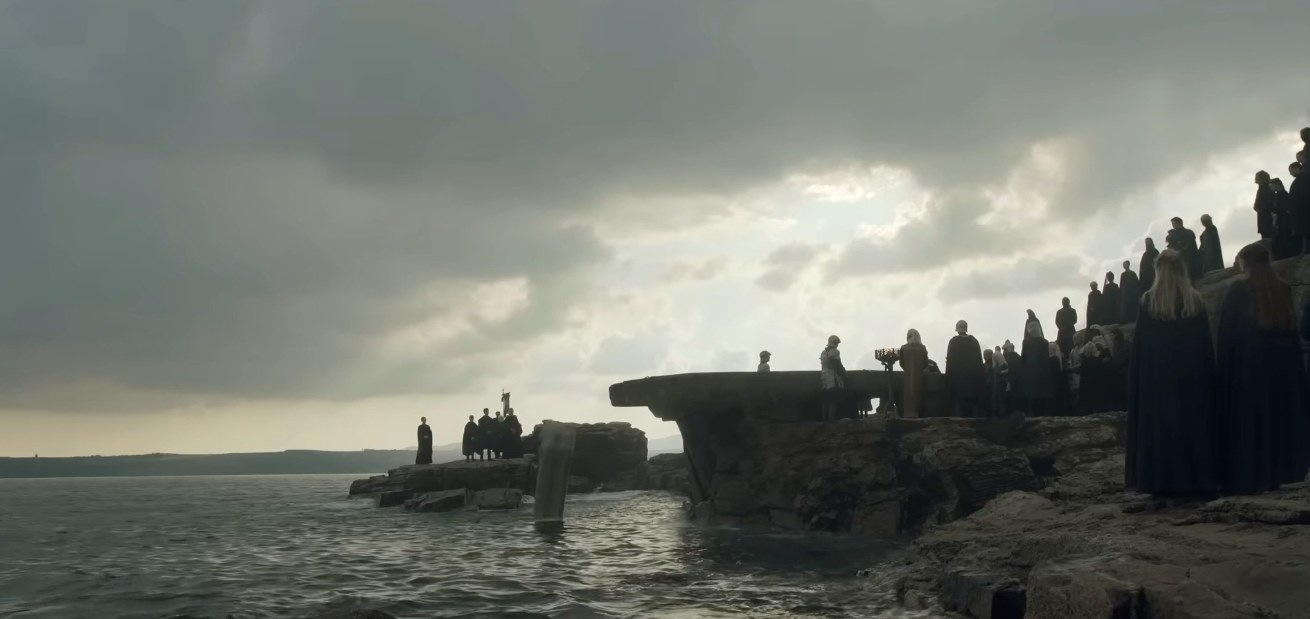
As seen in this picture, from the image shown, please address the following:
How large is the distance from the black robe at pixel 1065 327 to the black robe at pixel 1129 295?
3.49 feet

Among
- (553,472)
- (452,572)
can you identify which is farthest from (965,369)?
(553,472)

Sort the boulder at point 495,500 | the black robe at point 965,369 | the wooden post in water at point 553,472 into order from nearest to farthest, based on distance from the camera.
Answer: the black robe at point 965,369
the wooden post in water at point 553,472
the boulder at point 495,500

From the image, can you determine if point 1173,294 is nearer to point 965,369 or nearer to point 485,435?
point 965,369

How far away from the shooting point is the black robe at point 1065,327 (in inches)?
771

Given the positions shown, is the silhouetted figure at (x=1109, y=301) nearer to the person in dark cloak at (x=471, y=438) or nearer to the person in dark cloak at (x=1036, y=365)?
the person in dark cloak at (x=1036, y=365)

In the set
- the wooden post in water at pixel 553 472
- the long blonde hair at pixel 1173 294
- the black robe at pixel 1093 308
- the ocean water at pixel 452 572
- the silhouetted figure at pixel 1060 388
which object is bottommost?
the ocean water at pixel 452 572

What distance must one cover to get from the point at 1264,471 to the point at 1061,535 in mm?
1974

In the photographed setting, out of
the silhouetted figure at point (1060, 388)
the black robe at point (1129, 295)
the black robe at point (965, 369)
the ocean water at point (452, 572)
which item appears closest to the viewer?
the ocean water at point (452, 572)

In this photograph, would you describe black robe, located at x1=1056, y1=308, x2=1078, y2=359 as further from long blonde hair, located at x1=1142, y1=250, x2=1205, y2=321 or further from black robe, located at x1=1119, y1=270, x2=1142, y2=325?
long blonde hair, located at x1=1142, y1=250, x2=1205, y2=321

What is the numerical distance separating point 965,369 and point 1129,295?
479cm

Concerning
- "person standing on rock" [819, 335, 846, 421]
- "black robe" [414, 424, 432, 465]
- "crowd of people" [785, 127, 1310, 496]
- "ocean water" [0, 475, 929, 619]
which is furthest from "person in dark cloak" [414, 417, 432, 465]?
"crowd of people" [785, 127, 1310, 496]

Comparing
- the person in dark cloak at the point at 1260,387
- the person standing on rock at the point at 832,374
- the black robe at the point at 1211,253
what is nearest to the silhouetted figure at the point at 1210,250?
the black robe at the point at 1211,253

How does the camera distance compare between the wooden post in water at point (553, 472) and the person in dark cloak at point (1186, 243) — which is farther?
the wooden post in water at point (553, 472)

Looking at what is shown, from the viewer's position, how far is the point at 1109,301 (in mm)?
21688
